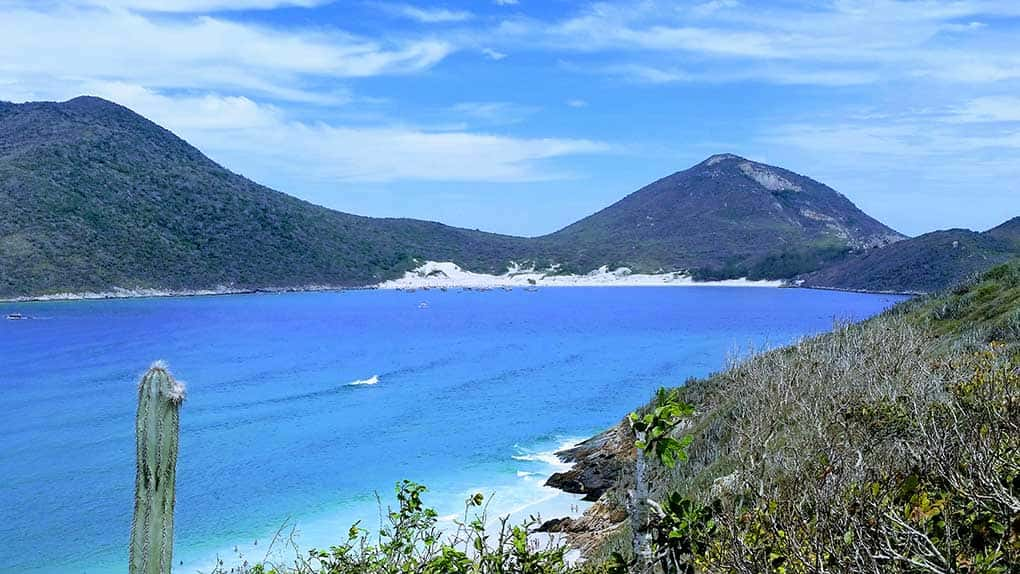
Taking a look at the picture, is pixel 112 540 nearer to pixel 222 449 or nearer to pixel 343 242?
pixel 222 449

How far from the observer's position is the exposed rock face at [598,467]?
20.7 meters

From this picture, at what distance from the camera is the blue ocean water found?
818 inches

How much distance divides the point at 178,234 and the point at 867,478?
115 meters

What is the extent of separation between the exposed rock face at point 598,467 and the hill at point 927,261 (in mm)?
98117

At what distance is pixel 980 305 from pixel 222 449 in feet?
81.0

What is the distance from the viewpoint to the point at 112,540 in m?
18.7

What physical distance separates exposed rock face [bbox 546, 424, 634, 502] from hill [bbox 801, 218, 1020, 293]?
98.1 meters

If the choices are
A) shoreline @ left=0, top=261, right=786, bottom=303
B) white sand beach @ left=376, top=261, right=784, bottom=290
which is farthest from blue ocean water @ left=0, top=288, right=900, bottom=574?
white sand beach @ left=376, top=261, right=784, bottom=290

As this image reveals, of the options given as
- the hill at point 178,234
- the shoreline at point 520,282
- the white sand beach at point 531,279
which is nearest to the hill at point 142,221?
the hill at point 178,234

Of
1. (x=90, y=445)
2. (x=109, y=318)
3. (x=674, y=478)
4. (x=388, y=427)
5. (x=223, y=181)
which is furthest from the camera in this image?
(x=223, y=181)

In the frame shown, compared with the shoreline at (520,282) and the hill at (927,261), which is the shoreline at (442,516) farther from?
the hill at (927,261)

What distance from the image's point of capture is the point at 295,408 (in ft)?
117

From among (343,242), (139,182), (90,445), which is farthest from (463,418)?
(343,242)

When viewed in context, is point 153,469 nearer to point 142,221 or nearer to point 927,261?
point 142,221
